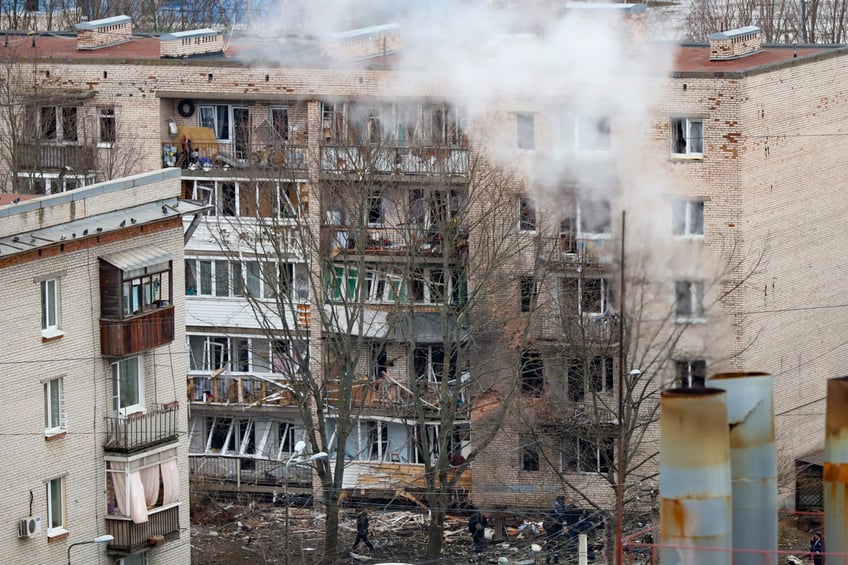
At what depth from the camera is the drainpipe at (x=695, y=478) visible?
28.6 meters

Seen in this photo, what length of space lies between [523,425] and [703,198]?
275 inches

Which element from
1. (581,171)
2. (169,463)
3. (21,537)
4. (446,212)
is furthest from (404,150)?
(21,537)

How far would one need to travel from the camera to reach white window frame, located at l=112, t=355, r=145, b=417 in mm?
40938

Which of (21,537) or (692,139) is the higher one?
(692,139)

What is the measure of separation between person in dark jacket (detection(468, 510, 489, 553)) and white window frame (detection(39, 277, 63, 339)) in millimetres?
14210

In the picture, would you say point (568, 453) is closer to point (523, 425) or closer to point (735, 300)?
point (523, 425)

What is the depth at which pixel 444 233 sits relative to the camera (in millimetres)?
51438

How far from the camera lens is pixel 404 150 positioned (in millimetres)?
52375

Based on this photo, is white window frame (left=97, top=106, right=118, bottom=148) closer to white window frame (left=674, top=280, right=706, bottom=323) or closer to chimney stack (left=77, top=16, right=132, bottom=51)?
chimney stack (left=77, top=16, right=132, bottom=51)

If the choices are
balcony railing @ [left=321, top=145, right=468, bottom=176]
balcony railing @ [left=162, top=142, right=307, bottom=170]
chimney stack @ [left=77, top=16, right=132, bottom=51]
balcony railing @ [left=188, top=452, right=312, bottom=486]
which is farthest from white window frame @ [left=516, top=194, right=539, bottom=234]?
chimney stack @ [left=77, top=16, right=132, bottom=51]

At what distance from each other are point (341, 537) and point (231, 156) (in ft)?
34.0

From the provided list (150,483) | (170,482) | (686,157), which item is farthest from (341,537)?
(686,157)

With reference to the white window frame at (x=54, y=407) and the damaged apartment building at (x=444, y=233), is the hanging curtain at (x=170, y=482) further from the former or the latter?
the damaged apartment building at (x=444, y=233)

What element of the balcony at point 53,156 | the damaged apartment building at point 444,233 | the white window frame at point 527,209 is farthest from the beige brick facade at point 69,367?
the balcony at point 53,156
